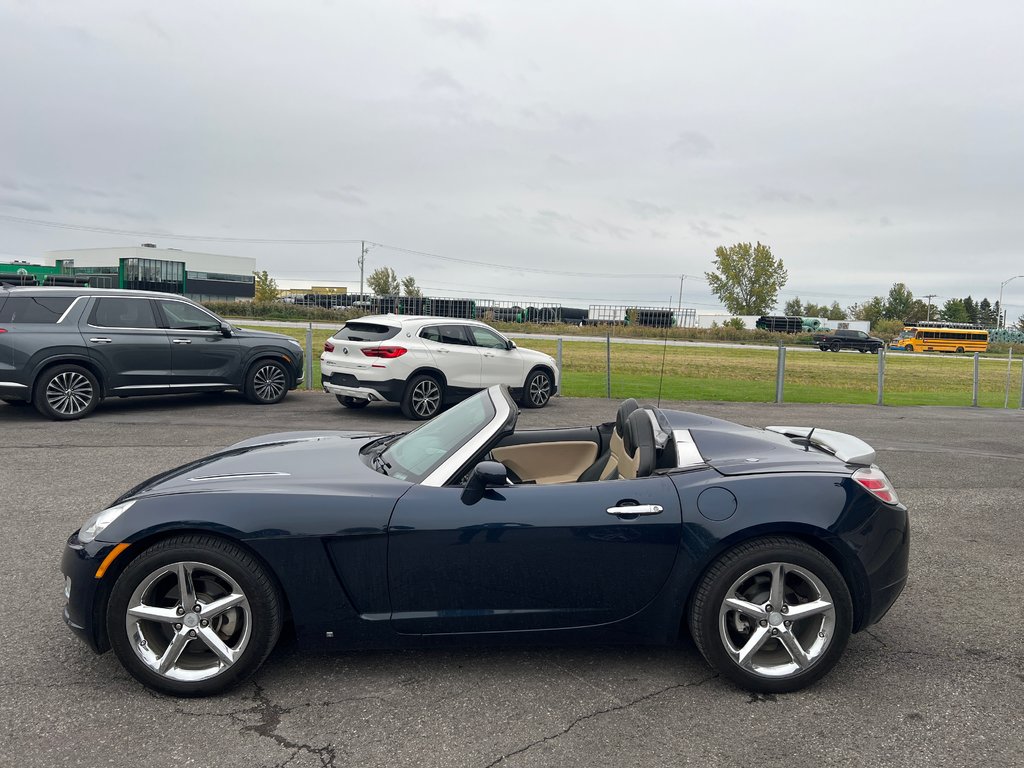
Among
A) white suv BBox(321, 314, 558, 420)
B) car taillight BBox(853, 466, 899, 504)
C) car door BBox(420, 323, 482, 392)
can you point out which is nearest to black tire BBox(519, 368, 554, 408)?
white suv BBox(321, 314, 558, 420)

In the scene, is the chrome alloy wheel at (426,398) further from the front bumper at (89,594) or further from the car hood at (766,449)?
the front bumper at (89,594)

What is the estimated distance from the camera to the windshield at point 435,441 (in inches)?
141

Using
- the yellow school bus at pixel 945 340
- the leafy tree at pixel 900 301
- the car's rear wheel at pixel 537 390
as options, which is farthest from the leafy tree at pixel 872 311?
the car's rear wheel at pixel 537 390

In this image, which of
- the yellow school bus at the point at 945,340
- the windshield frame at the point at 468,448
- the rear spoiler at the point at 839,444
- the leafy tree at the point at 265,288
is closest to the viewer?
the windshield frame at the point at 468,448

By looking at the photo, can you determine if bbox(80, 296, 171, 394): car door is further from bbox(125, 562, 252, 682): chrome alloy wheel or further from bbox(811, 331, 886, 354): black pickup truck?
bbox(811, 331, 886, 354): black pickup truck

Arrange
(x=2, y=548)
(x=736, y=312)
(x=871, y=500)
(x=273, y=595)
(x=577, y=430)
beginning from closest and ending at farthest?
(x=273, y=595), (x=871, y=500), (x=577, y=430), (x=2, y=548), (x=736, y=312)

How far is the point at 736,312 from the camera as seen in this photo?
3767 inches

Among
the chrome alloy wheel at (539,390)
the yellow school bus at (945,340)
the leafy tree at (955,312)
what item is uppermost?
the leafy tree at (955,312)

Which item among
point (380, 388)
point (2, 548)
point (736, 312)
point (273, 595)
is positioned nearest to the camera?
point (273, 595)

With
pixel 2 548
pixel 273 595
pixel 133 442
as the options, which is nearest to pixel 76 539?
pixel 273 595

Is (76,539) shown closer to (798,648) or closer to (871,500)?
(798,648)

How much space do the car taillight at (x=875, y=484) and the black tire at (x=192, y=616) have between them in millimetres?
2643

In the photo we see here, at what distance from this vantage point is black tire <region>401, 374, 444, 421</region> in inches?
471

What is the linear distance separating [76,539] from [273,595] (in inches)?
35.7
